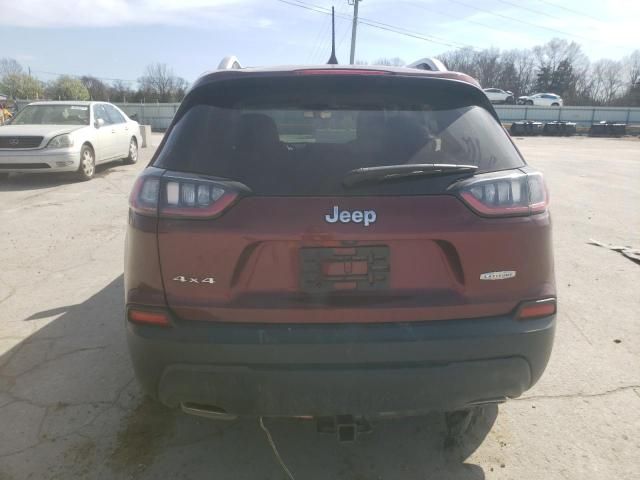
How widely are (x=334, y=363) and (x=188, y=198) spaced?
87cm

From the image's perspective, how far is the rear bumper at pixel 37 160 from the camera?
33.0 ft

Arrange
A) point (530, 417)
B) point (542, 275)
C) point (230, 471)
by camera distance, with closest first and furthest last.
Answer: point (542, 275), point (230, 471), point (530, 417)

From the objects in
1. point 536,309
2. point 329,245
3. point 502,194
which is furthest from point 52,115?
point 536,309

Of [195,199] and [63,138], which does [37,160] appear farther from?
[195,199]

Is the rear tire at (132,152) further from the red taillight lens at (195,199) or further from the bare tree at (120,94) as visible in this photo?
the bare tree at (120,94)

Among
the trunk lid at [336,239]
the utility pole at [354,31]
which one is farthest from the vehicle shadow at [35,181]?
the utility pole at [354,31]

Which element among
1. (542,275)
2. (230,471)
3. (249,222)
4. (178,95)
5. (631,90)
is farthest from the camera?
(631,90)

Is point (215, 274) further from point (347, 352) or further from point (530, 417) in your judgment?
point (530, 417)

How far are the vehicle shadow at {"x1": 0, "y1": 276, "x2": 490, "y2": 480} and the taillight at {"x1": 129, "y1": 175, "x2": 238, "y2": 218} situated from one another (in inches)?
45.2

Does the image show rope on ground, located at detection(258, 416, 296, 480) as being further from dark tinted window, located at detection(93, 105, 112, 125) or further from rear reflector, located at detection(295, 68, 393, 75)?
dark tinted window, located at detection(93, 105, 112, 125)

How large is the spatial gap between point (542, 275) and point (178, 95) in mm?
69375

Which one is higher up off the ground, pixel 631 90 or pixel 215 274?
pixel 631 90

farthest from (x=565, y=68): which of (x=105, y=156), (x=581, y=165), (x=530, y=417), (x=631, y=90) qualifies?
(x=530, y=417)

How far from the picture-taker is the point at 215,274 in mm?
1917
